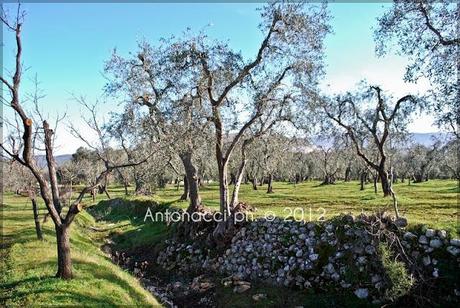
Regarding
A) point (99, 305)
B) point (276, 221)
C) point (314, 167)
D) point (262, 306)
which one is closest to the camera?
point (99, 305)

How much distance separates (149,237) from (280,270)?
15.5 m

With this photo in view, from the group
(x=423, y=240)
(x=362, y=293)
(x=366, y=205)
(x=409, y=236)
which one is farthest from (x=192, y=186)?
(x=423, y=240)

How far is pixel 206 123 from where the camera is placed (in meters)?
23.4

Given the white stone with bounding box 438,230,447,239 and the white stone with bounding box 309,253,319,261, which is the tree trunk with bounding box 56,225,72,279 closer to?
the white stone with bounding box 309,253,319,261

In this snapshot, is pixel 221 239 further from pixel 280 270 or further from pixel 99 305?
pixel 99 305

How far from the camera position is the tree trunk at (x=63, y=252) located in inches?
645

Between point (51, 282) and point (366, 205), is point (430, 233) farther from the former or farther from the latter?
point (51, 282)

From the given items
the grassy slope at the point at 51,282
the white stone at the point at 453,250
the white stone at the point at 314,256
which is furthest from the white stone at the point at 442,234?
the grassy slope at the point at 51,282

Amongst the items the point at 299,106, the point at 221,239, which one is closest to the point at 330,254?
the point at 221,239

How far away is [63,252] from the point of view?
1642 centimetres

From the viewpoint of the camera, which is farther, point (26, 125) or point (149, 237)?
point (149, 237)

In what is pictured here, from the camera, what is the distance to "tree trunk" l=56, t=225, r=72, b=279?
16375mm

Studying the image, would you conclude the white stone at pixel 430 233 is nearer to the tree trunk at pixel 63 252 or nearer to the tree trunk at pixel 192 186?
the tree trunk at pixel 63 252

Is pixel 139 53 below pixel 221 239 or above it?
above
